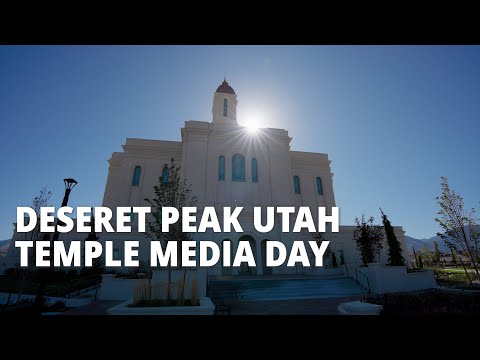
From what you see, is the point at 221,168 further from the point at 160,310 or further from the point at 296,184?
the point at 160,310

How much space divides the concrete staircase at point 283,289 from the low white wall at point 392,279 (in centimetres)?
96

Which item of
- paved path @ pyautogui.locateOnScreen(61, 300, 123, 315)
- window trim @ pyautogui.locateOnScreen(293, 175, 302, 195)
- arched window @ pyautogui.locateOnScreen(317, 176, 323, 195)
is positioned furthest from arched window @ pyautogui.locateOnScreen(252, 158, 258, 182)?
paved path @ pyautogui.locateOnScreen(61, 300, 123, 315)

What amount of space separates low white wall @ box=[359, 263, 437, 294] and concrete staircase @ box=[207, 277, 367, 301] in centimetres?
96

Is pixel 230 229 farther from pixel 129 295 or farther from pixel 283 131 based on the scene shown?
pixel 283 131

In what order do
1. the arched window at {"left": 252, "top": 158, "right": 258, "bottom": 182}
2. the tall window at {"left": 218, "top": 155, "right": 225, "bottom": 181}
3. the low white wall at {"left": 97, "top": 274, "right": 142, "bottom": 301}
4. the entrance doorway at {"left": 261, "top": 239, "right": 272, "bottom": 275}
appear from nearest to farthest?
the low white wall at {"left": 97, "top": 274, "right": 142, "bottom": 301}
the entrance doorway at {"left": 261, "top": 239, "right": 272, "bottom": 275}
the tall window at {"left": 218, "top": 155, "right": 225, "bottom": 181}
the arched window at {"left": 252, "top": 158, "right": 258, "bottom": 182}

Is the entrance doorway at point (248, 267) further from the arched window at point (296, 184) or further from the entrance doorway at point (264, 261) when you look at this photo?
the arched window at point (296, 184)

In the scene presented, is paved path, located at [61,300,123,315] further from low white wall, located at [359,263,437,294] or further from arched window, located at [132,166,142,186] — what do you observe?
arched window, located at [132,166,142,186]

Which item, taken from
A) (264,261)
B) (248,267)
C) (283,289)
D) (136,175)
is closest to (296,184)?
(264,261)

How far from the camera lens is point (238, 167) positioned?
28.0 metres

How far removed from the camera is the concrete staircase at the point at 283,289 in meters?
14.7

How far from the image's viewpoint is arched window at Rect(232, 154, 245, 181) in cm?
2747

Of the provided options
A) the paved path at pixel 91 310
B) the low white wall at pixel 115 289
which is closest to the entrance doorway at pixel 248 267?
the low white wall at pixel 115 289
